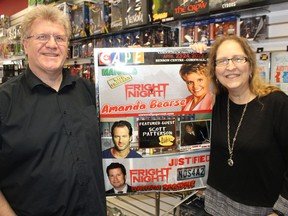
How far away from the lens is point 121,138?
78.0 inches

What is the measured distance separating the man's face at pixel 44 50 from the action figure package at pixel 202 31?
1.34 metres

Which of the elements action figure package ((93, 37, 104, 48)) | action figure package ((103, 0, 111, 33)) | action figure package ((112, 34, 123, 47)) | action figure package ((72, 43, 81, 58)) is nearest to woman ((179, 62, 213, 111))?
action figure package ((112, 34, 123, 47))

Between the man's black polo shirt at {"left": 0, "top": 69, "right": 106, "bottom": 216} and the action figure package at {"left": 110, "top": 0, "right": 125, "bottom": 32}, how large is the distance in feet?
5.61

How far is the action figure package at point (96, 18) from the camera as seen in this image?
3.50m

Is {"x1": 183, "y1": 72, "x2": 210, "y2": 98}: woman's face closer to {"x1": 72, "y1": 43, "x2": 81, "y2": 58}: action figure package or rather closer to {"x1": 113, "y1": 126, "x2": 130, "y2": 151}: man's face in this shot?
{"x1": 113, "y1": 126, "x2": 130, "y2": 151}: man's face

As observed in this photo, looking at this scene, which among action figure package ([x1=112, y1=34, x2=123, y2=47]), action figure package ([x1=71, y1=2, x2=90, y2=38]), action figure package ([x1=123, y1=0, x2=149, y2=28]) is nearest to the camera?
action figure package ([x1=123, y1=0, x2=149, y2=28])

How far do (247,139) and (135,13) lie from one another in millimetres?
1785

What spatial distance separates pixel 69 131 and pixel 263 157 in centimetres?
101

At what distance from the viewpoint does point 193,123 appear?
207cm

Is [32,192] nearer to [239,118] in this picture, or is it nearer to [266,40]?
[239,118]

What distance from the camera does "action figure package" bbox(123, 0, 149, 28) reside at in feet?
9.39

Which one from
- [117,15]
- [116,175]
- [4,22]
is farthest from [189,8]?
[4,22]

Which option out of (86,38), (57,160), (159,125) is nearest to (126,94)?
(159,125)

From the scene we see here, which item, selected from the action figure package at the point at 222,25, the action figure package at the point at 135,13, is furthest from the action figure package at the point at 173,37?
the action figure package at the point at 222,25
